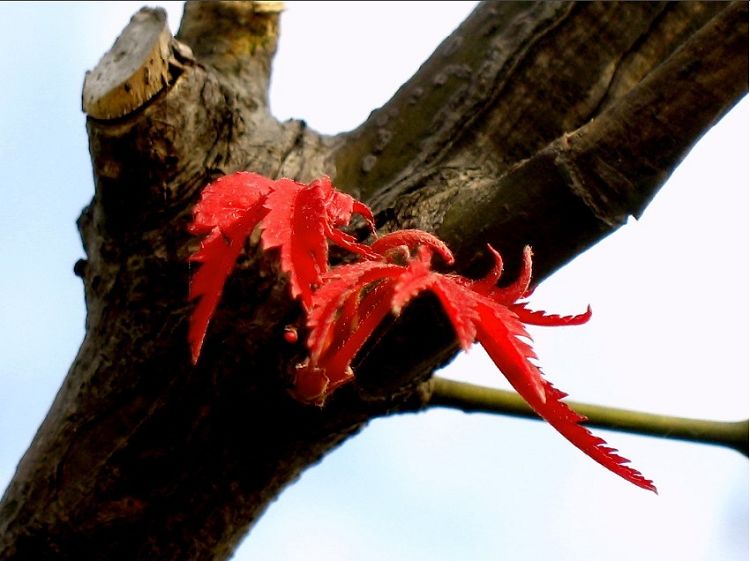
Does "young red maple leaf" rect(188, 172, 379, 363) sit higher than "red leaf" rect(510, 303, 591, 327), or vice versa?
"young red maple leaf" rect(188, 172, 379, 363)

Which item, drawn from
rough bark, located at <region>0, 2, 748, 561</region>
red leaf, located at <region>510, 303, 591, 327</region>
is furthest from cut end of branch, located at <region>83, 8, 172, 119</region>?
red leaf, located at <region>510, 303, 591, 327</region>

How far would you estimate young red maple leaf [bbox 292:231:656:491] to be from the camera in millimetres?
896

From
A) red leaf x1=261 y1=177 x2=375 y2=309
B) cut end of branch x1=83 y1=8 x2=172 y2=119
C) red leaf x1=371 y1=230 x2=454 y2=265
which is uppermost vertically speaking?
cut end of branch x1=83 y1=8 x2=172 y2=119

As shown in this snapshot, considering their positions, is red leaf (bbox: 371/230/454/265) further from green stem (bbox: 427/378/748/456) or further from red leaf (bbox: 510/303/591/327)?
green stem (bbox: 427/378/748/456)

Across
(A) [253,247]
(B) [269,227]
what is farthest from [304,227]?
(A) [253,247]

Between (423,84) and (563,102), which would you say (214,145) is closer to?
(423,84)

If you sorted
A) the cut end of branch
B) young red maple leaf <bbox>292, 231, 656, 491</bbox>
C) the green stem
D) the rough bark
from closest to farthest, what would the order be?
young red maple leaf <bbox>292, 231, 656, 491</bbox> → the rough bark → the cut end of branch → the green stem

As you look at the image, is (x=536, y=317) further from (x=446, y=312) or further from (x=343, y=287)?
(x=343, y=287)

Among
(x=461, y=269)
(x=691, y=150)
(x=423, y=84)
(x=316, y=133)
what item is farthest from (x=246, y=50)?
(x=691, y=150)

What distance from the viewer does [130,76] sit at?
1.35 meters

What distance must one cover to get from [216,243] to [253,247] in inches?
15.5

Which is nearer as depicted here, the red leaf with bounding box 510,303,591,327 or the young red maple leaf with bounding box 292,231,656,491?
the young red maple leaf with bounding box 292,231,656,491

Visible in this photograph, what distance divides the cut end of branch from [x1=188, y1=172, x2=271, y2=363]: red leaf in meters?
0.38

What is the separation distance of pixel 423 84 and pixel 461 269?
1.63 ft
